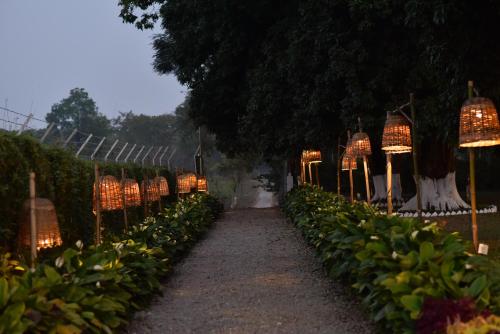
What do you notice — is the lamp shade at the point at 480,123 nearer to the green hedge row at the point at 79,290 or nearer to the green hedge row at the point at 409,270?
the green hedge row at the point at 409,270

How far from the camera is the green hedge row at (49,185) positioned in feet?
25.9

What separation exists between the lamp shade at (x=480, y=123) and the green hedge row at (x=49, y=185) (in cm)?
507

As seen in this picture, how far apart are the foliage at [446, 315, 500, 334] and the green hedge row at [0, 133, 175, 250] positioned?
203 inches

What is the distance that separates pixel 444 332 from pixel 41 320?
9.37 ft

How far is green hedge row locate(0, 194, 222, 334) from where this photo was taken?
16.2ft

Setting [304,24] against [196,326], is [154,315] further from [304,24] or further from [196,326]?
[304,24]

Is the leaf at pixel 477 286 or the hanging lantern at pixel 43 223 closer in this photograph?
the leaf at pixel 477 286

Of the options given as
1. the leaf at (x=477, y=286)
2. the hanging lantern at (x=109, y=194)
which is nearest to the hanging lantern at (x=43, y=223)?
the hanging lantern at (x=109, y=194)

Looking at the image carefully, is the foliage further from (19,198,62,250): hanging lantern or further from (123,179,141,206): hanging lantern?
(123,179,141,206): hanging lantern

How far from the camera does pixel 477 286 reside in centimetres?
498

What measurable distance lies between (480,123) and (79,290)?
412 centimetres

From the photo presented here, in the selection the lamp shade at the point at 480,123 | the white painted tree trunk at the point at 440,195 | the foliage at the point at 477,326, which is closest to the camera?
the foliage at the point at 477,326

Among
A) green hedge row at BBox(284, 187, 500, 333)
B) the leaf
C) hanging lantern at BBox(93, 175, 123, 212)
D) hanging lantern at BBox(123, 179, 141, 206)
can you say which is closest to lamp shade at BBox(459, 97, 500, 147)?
green hedge row at BBox(284, 187, 500, 333)

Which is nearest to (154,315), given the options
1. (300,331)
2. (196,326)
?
(196,326)
